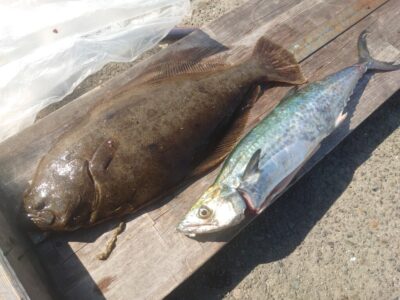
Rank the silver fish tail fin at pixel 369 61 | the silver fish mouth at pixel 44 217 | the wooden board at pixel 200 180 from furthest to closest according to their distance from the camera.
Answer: the silver fish tail fin at pixel 369 61, the wooden board at pixel 200 180, the silver fish mouth at pixel 44 217

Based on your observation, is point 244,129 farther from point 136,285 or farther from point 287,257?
point 136,285

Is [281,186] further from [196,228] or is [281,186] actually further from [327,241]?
[327,241]

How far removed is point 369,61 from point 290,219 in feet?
4.74

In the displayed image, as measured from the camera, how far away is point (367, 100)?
3.41 meters

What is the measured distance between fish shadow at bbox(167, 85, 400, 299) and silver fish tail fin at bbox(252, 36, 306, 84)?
521 millimetres

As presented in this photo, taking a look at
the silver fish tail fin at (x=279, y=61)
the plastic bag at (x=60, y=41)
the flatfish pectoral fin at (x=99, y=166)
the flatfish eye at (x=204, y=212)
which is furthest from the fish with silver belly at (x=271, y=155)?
the plastic bag at (x=60, y=41)

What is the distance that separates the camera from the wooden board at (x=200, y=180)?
274 centimetres

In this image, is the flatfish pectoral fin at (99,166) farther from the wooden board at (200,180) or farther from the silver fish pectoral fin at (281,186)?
the silver fish pectoral fin at (281,186)

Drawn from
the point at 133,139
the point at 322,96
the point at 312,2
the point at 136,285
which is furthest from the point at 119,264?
the point at 312,2

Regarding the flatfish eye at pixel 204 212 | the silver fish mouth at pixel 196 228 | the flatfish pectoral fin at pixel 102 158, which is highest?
the flatfish pectoral fin at pixel 102 158

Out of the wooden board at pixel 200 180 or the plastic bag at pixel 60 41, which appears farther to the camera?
the plastic bag at pixel 60 41

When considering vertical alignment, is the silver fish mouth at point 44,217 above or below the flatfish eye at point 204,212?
above

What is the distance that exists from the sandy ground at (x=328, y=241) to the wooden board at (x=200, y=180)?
0.38m

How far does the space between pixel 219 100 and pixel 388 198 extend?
5.38 ft
